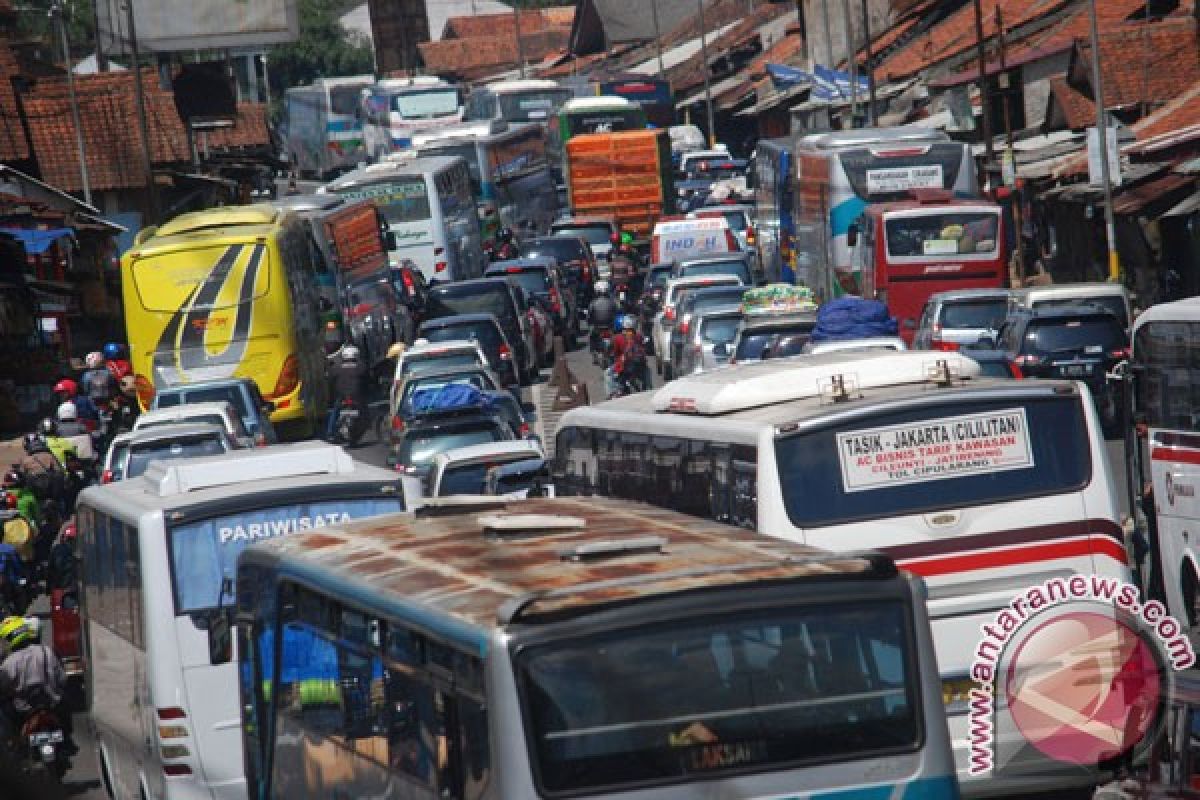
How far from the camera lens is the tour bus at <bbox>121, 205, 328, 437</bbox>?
32594 mm

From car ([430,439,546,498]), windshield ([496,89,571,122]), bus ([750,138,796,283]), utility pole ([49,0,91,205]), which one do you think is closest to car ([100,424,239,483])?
car ([430,439,546,498])

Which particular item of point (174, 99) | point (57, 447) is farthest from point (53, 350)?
point (174, 99)

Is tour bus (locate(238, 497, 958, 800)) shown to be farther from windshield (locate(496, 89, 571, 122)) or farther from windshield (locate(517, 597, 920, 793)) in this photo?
windshield (locate(496, 89, 571, 122))

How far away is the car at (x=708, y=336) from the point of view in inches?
1188

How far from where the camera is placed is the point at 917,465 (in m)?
10.7

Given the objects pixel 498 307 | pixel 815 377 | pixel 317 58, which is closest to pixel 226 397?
pixel 498 307

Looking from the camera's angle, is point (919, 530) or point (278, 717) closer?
point (278, 717)

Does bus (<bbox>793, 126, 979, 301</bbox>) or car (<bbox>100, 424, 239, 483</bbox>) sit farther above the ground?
bus (<bbox>793, 126, 979, 301</bbox>)

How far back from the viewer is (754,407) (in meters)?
11.8

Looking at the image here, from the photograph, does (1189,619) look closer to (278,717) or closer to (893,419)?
(893,419)

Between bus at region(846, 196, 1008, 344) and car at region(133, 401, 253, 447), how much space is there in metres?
11.2

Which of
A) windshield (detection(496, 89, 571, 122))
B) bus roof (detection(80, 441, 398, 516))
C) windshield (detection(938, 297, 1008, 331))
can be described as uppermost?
windshield (detection(496, 89, 571, 122))

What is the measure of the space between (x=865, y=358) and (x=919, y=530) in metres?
1.38

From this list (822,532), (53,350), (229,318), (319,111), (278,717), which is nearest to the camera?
(278,717)
